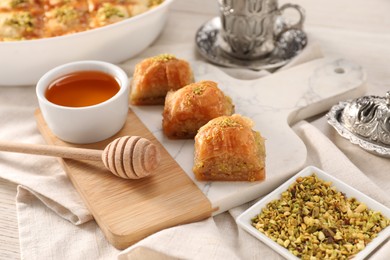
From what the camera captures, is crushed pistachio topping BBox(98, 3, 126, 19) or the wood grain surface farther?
crushed pistachio topping BBox(98, 3, 126, 19)

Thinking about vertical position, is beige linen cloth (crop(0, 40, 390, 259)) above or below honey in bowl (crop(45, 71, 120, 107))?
below

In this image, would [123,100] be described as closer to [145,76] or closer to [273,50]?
[145,76]

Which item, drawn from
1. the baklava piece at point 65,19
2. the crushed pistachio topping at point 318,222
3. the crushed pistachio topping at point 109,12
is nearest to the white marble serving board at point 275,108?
the crushed pistachio topping at point 318,222

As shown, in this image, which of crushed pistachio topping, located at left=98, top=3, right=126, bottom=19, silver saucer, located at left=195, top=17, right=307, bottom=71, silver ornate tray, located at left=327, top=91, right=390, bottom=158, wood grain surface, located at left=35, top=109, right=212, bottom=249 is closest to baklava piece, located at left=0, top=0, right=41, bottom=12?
crushed pistachio topping, located at left=98, top=3, right=126, bottom=19

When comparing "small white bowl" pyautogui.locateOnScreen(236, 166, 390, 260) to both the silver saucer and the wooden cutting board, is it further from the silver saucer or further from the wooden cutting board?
the silver saucer

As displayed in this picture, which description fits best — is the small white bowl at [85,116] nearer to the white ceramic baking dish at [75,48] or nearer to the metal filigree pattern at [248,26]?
the white ceramic baking dish at [75,48]

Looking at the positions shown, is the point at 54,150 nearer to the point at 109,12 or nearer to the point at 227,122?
the point at 227,122

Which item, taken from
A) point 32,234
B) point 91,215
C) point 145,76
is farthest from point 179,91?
point 32,234
